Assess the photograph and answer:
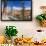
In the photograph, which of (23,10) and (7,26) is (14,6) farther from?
(7,26)

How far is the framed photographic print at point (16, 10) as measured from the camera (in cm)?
282

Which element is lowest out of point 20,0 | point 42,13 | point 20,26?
point 20,26

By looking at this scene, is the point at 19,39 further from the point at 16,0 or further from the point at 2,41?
the point at 16,0

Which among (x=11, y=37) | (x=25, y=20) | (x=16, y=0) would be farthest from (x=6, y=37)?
(x=16, y=0)

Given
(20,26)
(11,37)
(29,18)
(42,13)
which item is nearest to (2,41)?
(11,37)

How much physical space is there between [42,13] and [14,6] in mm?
498

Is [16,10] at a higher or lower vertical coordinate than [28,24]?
higher

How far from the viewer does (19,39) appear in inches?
105

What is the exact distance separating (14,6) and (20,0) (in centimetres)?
15

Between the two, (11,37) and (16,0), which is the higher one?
(16,0)

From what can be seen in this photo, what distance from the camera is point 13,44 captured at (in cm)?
265

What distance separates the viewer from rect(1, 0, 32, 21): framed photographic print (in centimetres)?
282

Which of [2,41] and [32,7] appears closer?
[2,41]

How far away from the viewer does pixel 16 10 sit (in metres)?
2.83
